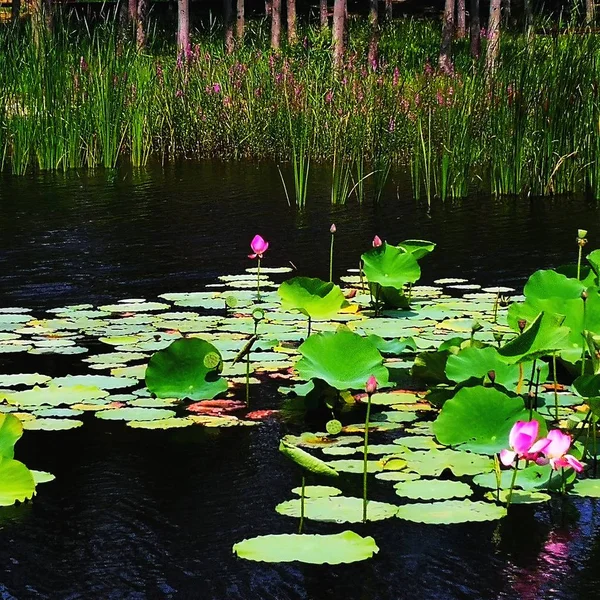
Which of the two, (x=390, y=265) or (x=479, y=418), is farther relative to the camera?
(x=390, y=265)

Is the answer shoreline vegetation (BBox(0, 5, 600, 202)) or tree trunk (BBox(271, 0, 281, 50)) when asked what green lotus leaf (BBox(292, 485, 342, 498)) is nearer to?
shoreline vegetation (BBox(0, 5, 600, 202))

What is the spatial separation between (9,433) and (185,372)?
772 mm

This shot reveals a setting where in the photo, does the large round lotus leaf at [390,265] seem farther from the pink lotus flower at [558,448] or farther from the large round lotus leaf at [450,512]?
the pink lotus flower at [558,448]

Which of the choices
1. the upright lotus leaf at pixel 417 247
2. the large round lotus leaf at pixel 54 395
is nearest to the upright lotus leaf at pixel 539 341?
the large round lotus leaf at pixel 54 395

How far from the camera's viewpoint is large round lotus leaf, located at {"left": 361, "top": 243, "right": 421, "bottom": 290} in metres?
4.14

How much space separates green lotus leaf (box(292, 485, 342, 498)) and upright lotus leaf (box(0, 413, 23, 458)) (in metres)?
0.59

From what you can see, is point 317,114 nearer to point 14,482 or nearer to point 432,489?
point 432,489

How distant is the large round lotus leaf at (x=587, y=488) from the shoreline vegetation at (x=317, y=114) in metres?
4.78

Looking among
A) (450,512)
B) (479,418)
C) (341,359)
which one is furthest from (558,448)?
(341,359)

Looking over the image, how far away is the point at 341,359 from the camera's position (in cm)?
294

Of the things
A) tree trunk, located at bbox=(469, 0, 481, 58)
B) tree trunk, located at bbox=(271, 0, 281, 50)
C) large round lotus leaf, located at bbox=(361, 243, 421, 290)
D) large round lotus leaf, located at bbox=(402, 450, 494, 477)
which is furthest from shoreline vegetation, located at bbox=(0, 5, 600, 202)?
tree trunk, located at bbox=(469, 0, 481, 58)

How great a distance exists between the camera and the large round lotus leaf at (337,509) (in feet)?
7.51

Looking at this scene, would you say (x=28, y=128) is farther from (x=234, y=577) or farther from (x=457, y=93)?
(x=234, y=577)

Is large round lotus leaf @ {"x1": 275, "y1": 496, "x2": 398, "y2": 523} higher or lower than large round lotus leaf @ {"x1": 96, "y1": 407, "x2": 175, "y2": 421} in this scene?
lower
